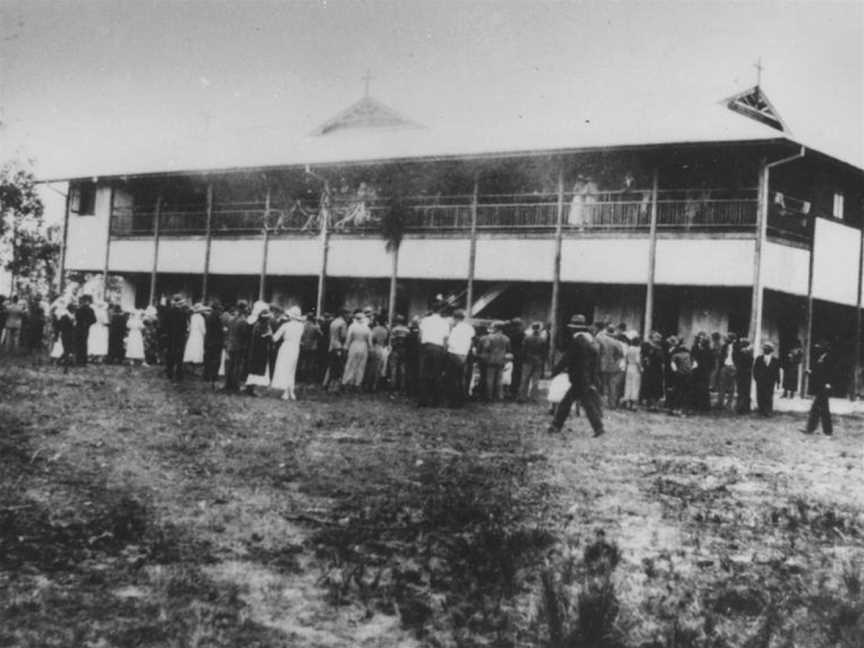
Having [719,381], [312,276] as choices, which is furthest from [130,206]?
[719,381]

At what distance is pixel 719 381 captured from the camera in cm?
1792

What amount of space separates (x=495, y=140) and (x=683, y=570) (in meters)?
18.2

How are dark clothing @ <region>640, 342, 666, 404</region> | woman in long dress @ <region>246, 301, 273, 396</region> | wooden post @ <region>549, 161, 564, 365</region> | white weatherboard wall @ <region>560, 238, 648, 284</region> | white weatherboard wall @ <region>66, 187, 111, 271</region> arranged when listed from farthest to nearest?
white weatherboard wall @ <region>66, 187, 111, 271</region> < wooden post @ <region>549, 161, 564, 365</region> < white weatherboard wall @ <region>560, 238, 648, 284</region> < dark clothing @ <region>640, 342, 666, 404</region> < woman in long dress @ <region>246, 301, 273, 396</region>

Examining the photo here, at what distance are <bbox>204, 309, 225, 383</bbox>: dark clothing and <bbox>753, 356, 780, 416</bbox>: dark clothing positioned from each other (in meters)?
9.67

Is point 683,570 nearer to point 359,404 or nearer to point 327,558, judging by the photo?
point 327,558

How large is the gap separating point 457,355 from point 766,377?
5.99m

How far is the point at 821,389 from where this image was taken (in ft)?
44.6

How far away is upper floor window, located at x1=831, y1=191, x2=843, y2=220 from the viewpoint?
75.6ft

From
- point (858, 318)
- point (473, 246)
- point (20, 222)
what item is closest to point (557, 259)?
point (473, 246)

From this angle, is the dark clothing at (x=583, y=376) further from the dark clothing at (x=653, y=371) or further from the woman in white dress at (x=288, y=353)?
the dark clothing at (x=653, y=371)

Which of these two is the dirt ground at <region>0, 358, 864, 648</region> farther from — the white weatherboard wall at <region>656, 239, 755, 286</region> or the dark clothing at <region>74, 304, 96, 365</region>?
the white weatherboard wall at <region>656, 239, 755, 286</region>

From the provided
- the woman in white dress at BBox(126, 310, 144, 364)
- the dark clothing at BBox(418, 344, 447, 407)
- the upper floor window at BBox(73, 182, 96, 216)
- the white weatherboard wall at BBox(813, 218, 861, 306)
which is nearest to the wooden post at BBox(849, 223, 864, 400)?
the white weatherboard wall at BBox(813, 218, 861, 306)

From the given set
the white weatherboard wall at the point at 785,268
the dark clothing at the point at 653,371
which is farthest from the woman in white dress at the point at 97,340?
the white weatherboard wall at the point at 785,268

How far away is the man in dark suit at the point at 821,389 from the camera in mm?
13031
